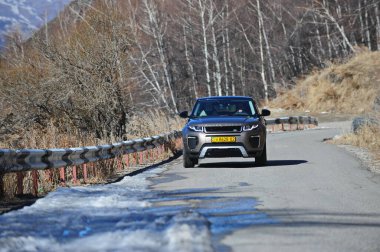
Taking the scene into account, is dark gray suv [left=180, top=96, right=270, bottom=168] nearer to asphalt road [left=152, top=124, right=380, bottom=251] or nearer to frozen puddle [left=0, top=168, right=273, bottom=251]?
asphalt road [left=152, top=124, right=380, bottom=251]

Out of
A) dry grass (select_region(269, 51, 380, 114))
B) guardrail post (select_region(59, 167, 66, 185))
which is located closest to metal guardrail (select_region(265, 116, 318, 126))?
dry grass (select_region(269, 51, 380, 114))

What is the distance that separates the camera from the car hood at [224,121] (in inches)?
609

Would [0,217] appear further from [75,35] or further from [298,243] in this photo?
[75,35]

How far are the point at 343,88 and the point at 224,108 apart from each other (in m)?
34.0

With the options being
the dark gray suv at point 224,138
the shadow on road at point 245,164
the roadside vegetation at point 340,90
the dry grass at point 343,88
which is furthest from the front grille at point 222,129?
the dry grass at point 343,88

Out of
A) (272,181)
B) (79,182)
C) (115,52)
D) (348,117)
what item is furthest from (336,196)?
(348,117)

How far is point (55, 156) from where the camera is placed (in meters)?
12.2

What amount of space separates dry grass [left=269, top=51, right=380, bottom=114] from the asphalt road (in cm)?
3219

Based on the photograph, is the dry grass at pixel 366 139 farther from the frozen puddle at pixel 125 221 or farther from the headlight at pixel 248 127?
the frozen puddle at pixel 125 221

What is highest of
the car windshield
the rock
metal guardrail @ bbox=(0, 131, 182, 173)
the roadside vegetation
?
the roadside vegetation

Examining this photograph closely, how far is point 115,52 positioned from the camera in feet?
74.7

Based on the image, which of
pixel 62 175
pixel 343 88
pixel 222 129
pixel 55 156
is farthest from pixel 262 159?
pixel 343 88

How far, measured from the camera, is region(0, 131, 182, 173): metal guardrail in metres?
10.5

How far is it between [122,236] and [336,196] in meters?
4.18
